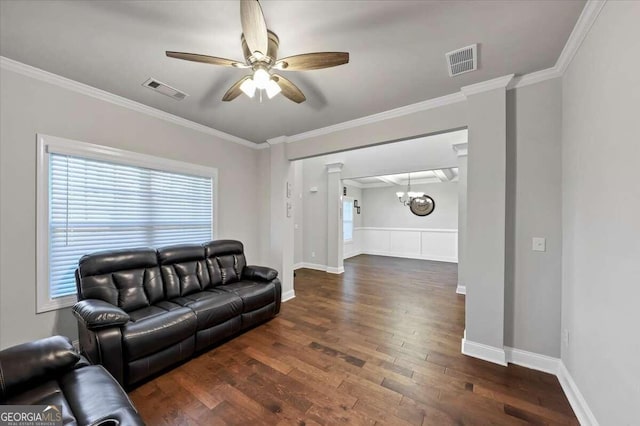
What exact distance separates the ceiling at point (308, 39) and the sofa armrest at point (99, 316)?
6.76ft

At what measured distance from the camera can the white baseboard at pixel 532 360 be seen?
7.00 feet

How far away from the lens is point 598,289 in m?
1.51

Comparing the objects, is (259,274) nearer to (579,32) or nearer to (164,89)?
(164,89)

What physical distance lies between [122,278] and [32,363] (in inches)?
50.8

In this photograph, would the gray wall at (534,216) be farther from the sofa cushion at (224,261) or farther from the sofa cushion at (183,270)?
the sofa cushion at (183,270)

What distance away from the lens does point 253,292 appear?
9.59 feet

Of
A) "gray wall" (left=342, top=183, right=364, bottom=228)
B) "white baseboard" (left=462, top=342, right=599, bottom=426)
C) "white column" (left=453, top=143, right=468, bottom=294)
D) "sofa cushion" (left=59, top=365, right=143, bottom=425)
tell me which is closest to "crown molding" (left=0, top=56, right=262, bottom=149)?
"sofa cushion" (left=59, top=365, right=143, bottom=425)

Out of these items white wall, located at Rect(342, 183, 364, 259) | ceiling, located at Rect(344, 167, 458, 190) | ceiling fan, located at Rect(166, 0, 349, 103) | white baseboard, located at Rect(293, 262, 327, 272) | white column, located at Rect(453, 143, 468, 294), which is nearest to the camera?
ceiling fan, located at Rect(166, 0, 349, 103)

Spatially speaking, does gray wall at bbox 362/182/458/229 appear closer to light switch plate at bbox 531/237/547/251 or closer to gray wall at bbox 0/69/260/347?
light switch plate at bbox 531/237/547/251

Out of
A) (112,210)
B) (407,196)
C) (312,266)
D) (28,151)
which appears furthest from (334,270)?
(28,151)

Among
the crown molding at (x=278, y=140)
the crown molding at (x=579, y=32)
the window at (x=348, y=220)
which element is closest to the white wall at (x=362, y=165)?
the crown molding at (x=278, y=140)

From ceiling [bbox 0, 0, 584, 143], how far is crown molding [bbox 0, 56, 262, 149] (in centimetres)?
9

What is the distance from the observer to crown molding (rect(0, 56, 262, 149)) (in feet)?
6.91

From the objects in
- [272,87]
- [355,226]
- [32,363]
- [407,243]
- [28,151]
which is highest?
[272,87]
